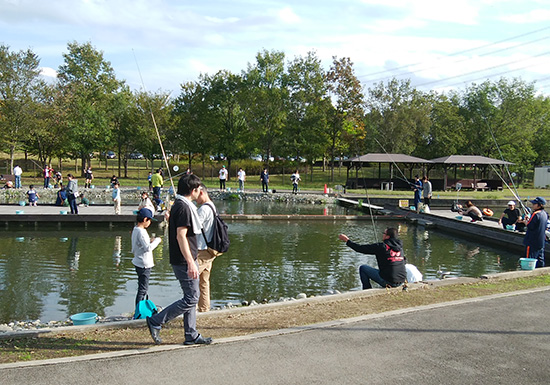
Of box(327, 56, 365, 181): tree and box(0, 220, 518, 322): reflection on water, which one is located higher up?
box(327, 56, 365, 181): tree

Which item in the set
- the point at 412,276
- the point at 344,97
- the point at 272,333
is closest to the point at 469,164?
the point at 344,97

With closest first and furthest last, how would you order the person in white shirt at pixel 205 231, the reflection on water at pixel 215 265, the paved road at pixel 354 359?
the paved road at pixel 354 359 → the person in white shirt at pixel 205 231 → the reflection on water at pixel 215 265

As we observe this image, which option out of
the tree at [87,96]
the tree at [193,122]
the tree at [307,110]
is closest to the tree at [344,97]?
the tree at [307,110]

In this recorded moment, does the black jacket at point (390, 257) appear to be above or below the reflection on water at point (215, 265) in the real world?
above

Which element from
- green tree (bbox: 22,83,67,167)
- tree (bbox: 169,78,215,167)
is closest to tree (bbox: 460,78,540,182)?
tree (bbox: 169,78,215,167)

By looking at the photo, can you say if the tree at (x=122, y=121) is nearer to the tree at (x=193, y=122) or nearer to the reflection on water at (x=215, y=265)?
the tree at (x=193, y=122)

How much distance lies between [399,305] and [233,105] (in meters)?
40.1

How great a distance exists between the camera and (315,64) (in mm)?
46438

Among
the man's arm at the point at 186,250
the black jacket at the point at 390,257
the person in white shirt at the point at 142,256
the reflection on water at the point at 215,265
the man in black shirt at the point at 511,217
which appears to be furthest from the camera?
the man in black shirt at the point at 511,217

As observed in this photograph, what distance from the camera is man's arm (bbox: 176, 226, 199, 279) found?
17.0 feet

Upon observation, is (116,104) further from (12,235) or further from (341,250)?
(341,250)

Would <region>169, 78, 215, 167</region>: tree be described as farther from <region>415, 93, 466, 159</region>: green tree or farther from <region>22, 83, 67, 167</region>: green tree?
<region>415, 93, 466, 159</region>: green tree

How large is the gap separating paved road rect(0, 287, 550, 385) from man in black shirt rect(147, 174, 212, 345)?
0.24 m

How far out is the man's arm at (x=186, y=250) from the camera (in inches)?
204
